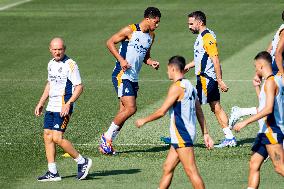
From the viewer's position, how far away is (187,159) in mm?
14828

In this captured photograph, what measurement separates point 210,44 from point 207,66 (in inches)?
18.6

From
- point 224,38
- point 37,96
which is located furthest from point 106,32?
point 37,96

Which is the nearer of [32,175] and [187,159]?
[187,159]

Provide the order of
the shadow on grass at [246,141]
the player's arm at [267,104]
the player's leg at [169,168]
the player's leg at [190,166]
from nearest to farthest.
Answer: the player's arm at [267,104] < the player's leg at [190,166] < the player's leg at [169,168] < the shadow on grass at [246,141]

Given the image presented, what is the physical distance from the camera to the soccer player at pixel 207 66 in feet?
64.0

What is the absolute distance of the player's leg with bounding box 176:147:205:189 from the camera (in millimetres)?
14758

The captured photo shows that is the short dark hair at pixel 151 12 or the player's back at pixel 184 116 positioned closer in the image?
the player's back at pixel 184 116

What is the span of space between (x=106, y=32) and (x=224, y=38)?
400 centimetres

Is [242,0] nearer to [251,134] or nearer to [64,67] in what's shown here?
[251,134]

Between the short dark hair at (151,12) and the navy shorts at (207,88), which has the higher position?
the short dark hair at (151,12)

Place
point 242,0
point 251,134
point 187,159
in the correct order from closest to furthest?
point 187,159 < point 251,134 < point 242,0

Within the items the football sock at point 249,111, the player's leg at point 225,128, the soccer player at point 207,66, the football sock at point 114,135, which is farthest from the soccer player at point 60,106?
the football sock at point 249,111

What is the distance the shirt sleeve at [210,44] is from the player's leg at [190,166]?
488 cm

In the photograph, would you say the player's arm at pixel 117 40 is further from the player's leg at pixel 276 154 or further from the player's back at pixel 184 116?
the player's leg at pixel 276 154
